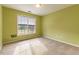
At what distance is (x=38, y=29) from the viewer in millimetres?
7305

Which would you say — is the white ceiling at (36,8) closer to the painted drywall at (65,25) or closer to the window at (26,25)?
the painted drywall at (65,25)

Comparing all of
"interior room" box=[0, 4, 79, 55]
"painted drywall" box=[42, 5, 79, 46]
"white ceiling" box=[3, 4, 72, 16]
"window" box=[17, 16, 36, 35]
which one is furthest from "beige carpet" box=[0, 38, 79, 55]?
"white ceiling" box=[3, 4, 72, 16]

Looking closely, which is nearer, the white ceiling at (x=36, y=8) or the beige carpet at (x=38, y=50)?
the beige carpet at (x=38, y=50)

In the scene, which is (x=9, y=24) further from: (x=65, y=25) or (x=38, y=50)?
(x=65, y=25)

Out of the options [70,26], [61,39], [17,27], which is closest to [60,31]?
[61,39]

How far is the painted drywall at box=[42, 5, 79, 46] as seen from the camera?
13.1ft

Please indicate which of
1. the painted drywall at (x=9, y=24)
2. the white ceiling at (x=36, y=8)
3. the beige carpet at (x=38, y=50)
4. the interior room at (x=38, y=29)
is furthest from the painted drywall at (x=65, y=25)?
the painted drywall at (x=9, y=24)

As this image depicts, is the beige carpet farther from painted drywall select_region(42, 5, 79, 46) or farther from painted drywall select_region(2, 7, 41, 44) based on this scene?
painted drywall select_region(2, 7, 41, 44)

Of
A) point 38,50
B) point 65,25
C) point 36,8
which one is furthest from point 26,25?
point 38,50

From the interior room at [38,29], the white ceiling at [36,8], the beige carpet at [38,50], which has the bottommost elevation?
the beige carpet at [38,50]

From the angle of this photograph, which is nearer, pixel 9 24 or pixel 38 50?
pixel 38 50

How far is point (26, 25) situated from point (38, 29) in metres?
1.57

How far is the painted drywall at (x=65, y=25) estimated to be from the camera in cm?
400
